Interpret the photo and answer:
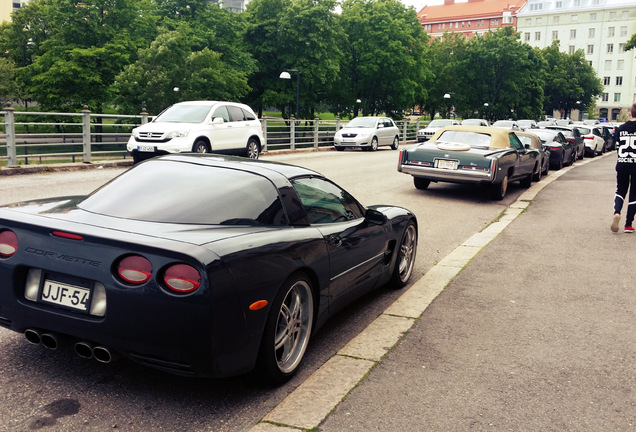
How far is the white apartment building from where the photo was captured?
406ft

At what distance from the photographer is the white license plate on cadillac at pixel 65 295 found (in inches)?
121

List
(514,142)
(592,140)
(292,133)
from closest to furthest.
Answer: (514,142) → (292,133) → (592,140)

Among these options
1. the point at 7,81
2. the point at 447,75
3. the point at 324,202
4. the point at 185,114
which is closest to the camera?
the point at 324,202

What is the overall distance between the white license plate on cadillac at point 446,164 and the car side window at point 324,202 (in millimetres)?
7626

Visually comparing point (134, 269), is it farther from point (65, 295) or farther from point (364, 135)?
point (364, 135)

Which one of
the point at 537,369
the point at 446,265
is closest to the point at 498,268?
the point at 446,265

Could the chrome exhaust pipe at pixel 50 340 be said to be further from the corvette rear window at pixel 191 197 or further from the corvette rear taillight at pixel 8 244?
the corvette rear window at pixel 191 197

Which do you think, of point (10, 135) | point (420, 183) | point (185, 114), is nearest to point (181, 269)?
point (420, 183)

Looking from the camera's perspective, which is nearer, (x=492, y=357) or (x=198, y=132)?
(x=492, y=357)

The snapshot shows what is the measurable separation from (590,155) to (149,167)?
29.7 metres

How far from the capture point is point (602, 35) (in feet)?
411

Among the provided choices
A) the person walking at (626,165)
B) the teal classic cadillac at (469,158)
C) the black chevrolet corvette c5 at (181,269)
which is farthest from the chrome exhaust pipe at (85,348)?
the teal classic cadillac at (469,158)

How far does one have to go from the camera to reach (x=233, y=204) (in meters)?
3.59

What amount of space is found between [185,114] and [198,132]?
0.93 m
